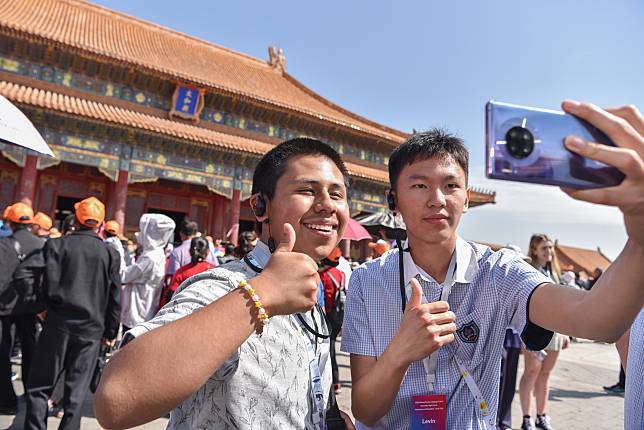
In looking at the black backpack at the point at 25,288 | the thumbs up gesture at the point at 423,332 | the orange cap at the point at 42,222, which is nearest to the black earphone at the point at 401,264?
the thumbs up gesture at the point at 423,332

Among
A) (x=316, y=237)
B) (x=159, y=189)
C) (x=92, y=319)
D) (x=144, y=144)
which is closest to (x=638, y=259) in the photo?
(x=316, y=237)

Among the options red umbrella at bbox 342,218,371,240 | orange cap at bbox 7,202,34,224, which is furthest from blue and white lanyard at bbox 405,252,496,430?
red umbrella at bbox 342,218,371,240

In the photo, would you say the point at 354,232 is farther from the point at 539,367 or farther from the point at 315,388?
the point at 315,388

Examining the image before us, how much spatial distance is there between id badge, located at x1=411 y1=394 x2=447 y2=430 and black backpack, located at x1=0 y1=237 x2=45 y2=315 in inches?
134

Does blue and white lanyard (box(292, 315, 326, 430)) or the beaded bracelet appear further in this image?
blue and white lanyard (box(292, 315, 326, 430))

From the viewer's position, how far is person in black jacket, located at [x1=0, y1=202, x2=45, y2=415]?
352cm

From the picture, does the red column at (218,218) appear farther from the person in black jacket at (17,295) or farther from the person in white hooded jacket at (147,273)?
the person in black jacket at (17,295)

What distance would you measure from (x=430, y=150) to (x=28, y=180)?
12.3 m

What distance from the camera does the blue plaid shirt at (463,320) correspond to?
1.32 m

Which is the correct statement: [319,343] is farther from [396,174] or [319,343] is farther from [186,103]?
[186,103]

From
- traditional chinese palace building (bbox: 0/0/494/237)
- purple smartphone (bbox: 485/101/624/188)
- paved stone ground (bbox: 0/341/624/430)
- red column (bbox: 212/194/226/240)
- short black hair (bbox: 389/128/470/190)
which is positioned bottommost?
paved stone ground (bbox: 0/341/624/430)

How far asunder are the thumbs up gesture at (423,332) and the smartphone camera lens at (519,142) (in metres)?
0.57

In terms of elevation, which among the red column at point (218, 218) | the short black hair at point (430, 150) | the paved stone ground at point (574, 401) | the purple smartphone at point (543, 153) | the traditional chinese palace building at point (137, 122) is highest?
the traditional chinese palace building at point (137, 122)

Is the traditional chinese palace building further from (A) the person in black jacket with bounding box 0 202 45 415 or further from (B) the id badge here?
(B) the id badge
